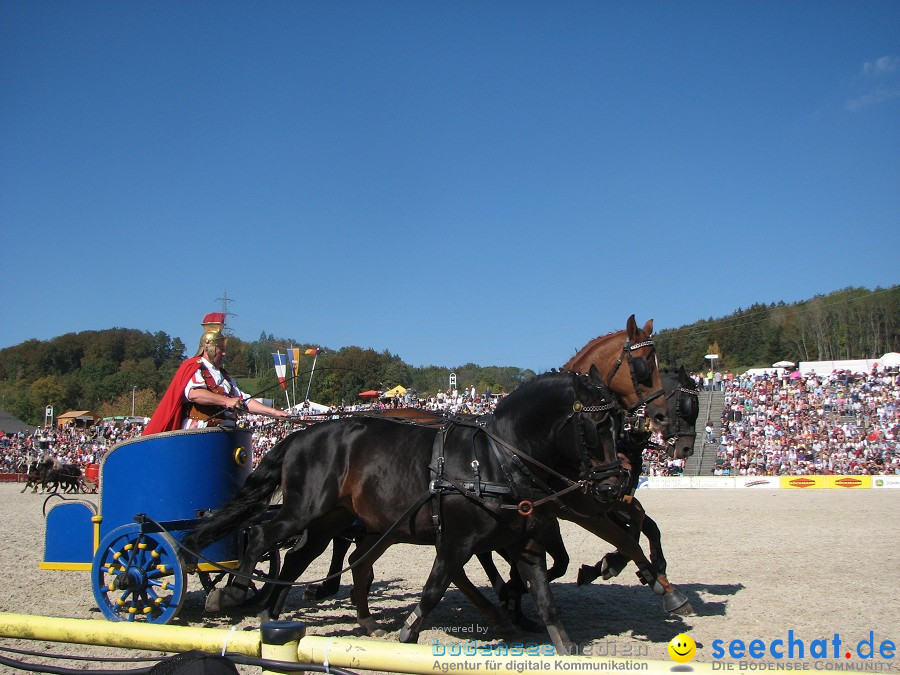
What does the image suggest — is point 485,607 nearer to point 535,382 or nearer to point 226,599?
point 535,382

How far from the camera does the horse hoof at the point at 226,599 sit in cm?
656

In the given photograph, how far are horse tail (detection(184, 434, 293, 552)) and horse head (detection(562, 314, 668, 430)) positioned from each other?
115 inches

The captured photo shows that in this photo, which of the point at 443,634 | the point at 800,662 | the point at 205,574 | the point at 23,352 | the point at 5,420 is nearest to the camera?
the point at 800,662

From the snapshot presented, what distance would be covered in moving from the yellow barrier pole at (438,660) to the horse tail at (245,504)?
4.26 meters

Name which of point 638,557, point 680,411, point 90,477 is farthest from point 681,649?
point 90,477

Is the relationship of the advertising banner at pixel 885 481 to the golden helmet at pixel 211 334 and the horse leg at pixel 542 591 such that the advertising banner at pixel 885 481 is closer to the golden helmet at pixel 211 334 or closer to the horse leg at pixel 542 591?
the horse leg at pixel 542 591

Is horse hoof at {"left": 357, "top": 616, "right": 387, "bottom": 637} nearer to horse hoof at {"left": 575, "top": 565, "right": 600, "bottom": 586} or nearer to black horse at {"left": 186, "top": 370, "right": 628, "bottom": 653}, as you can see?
black horse at {"left": 186, "top": 370, "right": 628, "bottom": 653}

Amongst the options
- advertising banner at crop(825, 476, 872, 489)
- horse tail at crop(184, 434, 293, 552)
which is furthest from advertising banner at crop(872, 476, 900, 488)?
horse tail at crop(184, 434, 293, 552)

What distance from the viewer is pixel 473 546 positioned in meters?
5.41

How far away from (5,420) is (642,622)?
66.9 meters

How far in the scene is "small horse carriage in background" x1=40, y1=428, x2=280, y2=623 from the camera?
6199 mm

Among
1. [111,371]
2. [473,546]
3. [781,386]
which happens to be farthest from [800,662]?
[111,371]

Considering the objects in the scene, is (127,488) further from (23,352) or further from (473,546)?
(23,352)

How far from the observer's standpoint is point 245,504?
256 inches
